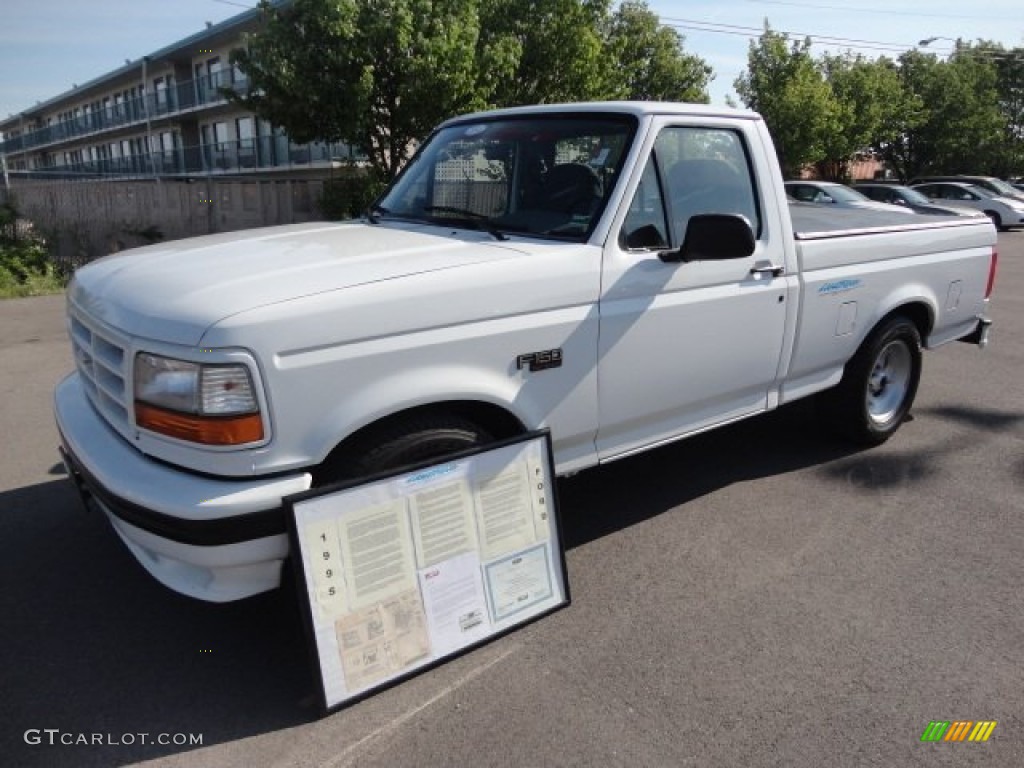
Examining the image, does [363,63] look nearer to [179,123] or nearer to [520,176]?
[520,176]

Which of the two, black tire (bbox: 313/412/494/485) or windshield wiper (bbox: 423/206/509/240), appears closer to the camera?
black tire (bbox: 313/412/494/485)

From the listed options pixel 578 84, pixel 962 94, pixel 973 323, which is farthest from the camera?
pixel 962 94

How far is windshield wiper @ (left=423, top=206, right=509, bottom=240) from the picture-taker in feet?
10.8

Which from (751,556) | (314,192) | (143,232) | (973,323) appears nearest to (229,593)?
(751,556)

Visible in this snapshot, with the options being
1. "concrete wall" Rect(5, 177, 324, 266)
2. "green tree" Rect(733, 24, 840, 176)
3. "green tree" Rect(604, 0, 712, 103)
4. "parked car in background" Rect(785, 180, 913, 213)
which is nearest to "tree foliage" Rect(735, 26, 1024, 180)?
"green tree" Rect(733, 24, 840, 176)

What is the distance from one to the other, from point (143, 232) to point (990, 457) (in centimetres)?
1669

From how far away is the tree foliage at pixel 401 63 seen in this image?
12.9 m

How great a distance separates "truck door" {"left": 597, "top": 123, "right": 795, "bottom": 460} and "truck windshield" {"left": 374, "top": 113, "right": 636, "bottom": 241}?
0.61ft

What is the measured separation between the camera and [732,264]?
143 inches

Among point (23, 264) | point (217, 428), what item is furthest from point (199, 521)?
point (23, 264)

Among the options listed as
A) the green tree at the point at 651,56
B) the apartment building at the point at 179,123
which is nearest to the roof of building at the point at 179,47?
the apartment building at the point at 179,123

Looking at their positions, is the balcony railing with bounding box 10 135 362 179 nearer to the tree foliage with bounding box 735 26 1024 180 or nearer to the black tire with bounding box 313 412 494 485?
the tree foliage with bounding box 735 26 1024 180

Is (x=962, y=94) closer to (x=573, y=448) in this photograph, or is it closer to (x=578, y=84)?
(x=578, y=84)

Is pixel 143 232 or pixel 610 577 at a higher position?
pixel 143 232
